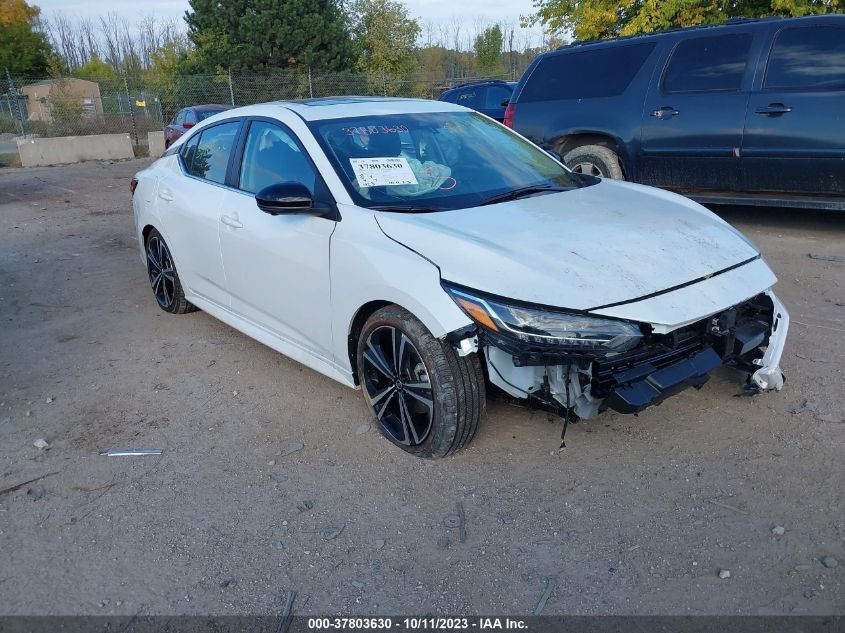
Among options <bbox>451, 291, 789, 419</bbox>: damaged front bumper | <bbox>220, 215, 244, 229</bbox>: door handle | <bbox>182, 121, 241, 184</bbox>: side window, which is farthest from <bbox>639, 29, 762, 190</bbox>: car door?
<bbox>220, 215, 244, 229</bbox>: door handle

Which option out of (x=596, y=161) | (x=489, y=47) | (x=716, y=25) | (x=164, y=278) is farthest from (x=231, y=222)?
(x=489, y=47)

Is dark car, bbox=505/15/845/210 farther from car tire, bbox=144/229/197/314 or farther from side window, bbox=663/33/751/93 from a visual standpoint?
car tire, bbox=144/229/197/314

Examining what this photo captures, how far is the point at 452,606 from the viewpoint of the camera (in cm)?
251

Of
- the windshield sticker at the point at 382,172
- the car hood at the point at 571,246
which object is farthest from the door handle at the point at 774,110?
the windshield sticker at the point at 382,172

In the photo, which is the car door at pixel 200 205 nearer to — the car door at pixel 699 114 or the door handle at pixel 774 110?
the car door at pixel 699 114

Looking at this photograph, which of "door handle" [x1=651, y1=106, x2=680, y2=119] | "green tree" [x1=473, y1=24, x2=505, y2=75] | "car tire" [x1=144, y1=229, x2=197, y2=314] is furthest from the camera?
"green tree" [x1=473, y1=24, x2=505, y2=75]

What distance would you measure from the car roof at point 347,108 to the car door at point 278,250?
0.14 meters

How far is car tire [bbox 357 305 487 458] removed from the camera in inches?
124

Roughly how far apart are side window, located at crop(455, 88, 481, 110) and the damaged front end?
13348mm

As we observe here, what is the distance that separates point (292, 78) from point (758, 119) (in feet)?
76.4

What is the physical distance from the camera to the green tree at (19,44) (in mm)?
46219

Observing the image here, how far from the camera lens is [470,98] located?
52.2ft

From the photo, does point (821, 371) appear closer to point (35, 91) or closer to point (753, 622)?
point (753, 622)

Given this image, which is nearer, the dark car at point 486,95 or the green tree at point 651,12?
the green tree at point 651,12
